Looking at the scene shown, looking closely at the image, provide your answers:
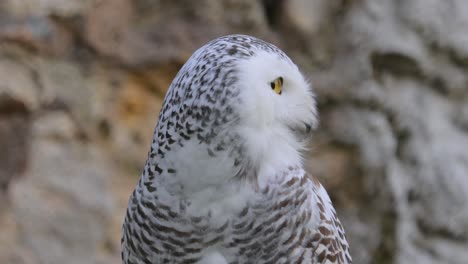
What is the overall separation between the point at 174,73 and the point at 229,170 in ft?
5.51

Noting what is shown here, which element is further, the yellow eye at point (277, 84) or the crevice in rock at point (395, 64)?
the crevice in rock at point (395, 64)

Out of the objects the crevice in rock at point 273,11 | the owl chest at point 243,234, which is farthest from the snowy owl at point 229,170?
the crevice in rock at point 273,11

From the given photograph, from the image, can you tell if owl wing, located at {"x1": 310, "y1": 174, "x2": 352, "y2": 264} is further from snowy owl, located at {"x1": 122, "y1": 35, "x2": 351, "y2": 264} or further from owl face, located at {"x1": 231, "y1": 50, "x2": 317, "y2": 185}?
owl face, located at {"x1": 231, "y1": 50, "x2": 317, "y2": 185}


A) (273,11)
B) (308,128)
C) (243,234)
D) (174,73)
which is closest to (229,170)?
(243,234)

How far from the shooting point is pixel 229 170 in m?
1.54

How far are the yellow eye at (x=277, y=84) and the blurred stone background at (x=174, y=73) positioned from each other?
61.8 inches

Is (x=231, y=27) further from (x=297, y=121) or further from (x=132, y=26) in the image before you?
(x=297, y=121)

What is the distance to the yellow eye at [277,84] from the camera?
1.56 meters

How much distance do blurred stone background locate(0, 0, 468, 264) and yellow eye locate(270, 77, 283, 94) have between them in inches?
61.8

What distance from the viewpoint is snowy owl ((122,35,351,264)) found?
1.51 m

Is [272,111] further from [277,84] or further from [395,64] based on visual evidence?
[395,64]

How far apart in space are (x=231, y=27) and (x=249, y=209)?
186cm

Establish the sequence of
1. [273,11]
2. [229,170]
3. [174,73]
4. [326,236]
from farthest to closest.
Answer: [273,11] < [174,73] < [326,236] < [229,170]

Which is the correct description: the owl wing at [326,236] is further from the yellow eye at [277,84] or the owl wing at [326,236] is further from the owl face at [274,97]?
the yellow eye at [277,84]
